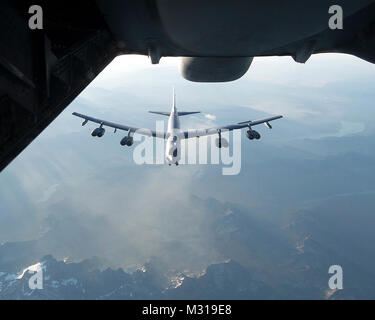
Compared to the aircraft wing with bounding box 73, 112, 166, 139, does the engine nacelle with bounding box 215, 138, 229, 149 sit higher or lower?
lower

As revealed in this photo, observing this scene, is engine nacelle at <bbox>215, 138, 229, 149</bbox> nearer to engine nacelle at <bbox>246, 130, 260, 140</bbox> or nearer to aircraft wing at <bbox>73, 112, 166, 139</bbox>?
engine nacelle at <bbox>246, 130, 260, 140</bbox>

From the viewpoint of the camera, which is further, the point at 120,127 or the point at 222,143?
the point at 120,127

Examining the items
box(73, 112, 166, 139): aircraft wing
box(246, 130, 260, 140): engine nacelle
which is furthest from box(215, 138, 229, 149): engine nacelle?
box(73, 112, 166, 139): aircraft wing

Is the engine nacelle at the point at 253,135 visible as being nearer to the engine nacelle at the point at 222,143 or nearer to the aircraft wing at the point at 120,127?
the engine nacelle at the point at 222,143

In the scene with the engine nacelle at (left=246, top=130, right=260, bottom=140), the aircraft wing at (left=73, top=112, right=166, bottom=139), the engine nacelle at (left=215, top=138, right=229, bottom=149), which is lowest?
the engine nacelle at (left=246, top=130, right=260, bottom=140)

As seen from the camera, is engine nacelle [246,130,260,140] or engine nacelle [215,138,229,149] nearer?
engine nacelle [246,130,260,140]

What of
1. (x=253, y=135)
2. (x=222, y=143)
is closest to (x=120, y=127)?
(x=222, y=143)

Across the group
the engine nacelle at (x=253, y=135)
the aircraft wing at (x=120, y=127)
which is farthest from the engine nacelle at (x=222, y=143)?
the aircraft wing at (x=120, y=127)

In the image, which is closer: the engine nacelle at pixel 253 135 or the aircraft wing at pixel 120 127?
the engine nacelle at pixel 253 135

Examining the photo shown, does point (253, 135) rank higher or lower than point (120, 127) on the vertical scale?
lower

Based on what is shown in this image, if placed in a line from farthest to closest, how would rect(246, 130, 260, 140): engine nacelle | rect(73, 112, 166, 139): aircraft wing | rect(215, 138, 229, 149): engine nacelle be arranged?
rect(73, 112, 166, 139): aircraft wing, rect(215, 138, 229, 149): engine nacelle, rect(246, 130, 260, 140): engine nacelle

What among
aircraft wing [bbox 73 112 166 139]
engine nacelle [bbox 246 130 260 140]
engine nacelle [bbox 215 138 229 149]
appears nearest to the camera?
engine nacelle [bbox 246 130 260 140]

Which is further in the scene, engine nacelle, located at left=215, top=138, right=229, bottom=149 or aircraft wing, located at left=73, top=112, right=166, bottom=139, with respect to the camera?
aircraft wing, located at left=73, top=112, right=166, bottom=139

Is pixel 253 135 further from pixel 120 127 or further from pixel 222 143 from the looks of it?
pixel 120 127
